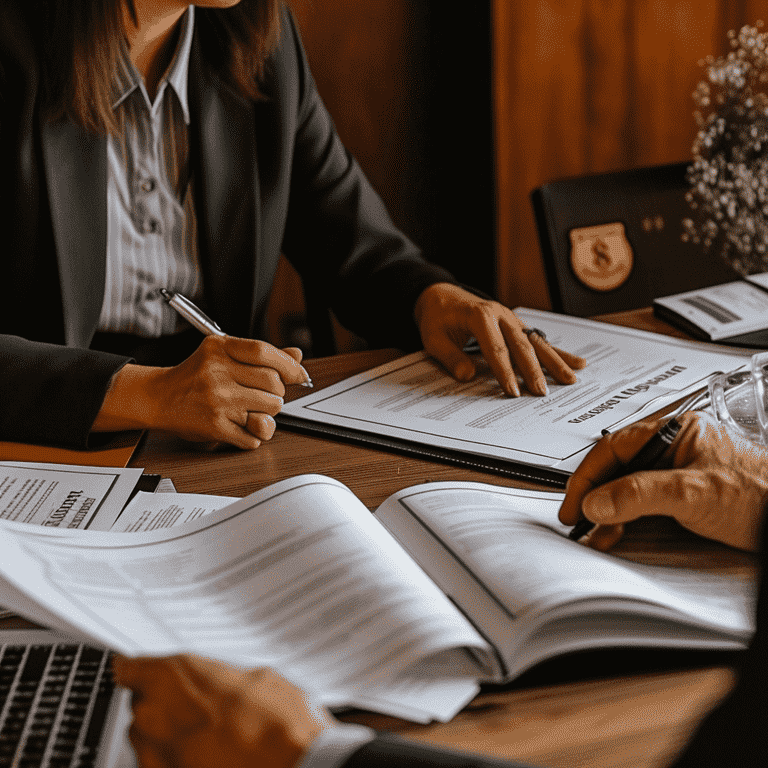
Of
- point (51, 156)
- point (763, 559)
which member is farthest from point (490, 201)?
point (763, 559)

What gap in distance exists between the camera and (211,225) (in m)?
1.41

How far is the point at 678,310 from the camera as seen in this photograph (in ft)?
4.29

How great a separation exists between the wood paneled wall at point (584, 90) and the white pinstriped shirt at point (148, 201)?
1259 millimetres

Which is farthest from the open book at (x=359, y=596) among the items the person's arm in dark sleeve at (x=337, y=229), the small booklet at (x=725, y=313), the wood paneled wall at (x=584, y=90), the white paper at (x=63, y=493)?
the wood paneled wall at (x=584, y=90)

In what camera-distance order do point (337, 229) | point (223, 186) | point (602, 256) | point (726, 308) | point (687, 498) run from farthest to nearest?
point (602, 256) < point (337, 229) < point (223, 186) < point (726, 308) < point (687, 498)

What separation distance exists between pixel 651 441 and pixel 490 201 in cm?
192

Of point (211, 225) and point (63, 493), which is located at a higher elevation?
point (211, 225)

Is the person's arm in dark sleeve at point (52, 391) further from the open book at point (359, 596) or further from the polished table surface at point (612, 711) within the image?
the polished table surface at point (612, 711)

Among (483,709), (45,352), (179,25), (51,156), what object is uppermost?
(179,25)

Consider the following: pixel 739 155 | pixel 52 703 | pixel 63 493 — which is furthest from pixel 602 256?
pixel 52 703

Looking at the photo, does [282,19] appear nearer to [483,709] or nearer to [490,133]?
[490,133]

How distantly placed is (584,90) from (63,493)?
2.11 meters

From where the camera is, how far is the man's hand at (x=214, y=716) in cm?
44

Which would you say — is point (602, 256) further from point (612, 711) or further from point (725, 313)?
point (612, 711)
